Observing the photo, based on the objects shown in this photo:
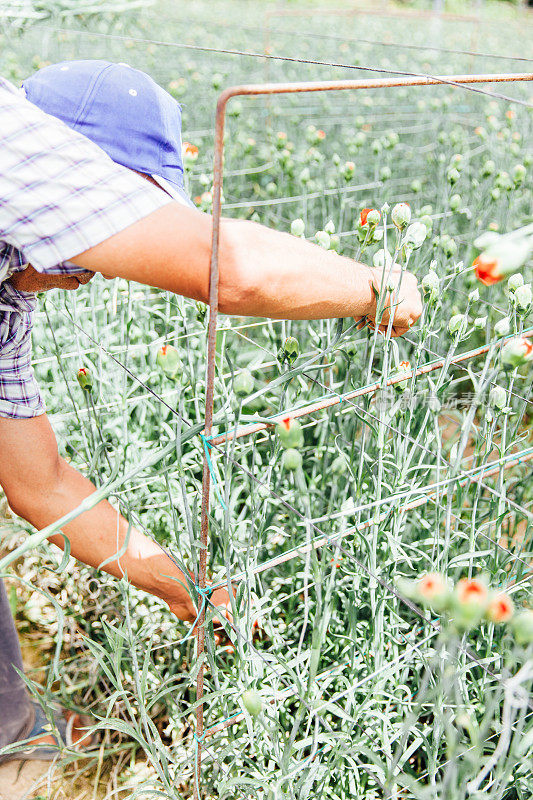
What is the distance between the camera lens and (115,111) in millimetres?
823

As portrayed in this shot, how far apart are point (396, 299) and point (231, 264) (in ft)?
0.72

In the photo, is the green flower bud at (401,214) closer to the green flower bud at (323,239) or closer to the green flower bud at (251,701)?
the green flower bud at (323,239)

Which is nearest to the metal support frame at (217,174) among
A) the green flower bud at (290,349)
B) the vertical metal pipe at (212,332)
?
the vertical metal pipe at (212,332)

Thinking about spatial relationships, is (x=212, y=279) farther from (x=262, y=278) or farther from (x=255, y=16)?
(x=255, y=16)

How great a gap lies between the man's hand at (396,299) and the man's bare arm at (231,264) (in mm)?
62

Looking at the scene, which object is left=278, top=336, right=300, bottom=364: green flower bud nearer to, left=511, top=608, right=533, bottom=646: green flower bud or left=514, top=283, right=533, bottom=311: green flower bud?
left=514, top=283, right=533, bottom=311: green flower bud

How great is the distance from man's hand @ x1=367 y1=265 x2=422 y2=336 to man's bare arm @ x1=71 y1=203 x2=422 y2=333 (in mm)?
62

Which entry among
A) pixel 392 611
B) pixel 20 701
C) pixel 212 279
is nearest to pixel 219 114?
pixel 212 279

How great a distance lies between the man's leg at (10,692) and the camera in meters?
1.10

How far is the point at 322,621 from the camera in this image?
2.31ft

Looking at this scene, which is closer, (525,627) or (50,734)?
(525,627)

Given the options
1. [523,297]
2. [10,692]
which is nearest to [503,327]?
[523,297]

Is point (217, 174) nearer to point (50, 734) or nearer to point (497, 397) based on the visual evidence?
point (497, 397)

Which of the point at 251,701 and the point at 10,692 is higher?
the point at 251,701
